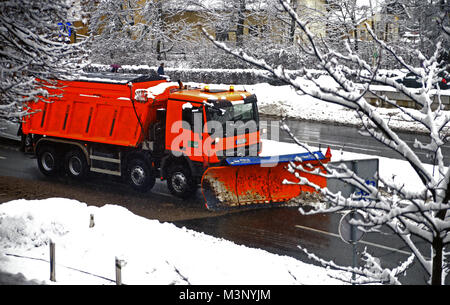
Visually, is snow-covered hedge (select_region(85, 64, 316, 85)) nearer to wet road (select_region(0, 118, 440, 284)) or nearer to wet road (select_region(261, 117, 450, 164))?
wet road (select_region(261, 117, 450, 164))

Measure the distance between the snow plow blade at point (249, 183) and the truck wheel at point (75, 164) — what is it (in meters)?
4.32

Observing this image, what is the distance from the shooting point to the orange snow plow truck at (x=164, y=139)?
520 inches

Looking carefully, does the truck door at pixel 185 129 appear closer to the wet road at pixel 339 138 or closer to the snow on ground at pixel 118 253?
the snow on ground at pixel 118 253

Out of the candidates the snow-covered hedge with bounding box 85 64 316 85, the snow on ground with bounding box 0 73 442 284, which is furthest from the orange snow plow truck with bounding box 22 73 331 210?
the snow-covered hedge with bounding box 85 64 316 85

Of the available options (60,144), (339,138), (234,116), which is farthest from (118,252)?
(339,138)

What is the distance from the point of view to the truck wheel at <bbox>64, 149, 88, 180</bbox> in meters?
15.7

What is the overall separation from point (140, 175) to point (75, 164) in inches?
93.1

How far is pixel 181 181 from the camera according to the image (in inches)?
540

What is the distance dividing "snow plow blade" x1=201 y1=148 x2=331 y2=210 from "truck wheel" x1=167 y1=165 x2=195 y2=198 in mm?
848

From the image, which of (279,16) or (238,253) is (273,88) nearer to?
(279,16)

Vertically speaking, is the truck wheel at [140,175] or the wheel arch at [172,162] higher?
the wheel arch at [172,162]

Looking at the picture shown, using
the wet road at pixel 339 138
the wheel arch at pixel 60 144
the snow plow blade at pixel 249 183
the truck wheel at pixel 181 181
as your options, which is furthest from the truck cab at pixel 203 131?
the wet road at pixel 339 138
